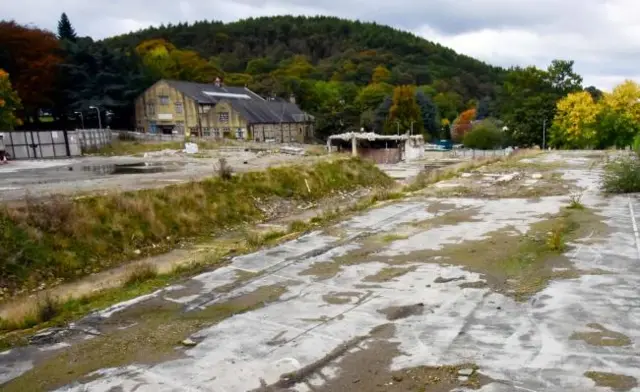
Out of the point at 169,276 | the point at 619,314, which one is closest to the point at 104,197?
the point at 169,276

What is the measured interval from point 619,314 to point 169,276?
24.2ft

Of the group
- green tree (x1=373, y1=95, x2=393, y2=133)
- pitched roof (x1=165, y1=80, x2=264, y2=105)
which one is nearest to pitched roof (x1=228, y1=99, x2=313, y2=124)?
pitched roof (x1=165, y1=80, x2=264, y2=105)

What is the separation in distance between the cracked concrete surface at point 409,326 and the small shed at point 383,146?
35.5m

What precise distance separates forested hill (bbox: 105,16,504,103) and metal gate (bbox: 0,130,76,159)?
71.9 meters

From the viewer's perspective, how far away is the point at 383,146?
162 feet

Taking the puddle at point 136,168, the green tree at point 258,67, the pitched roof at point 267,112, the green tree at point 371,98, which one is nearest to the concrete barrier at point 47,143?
the puddle at point 136,168

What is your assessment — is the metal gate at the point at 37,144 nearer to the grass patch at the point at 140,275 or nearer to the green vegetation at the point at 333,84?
the green vegetation at the point at 333,84

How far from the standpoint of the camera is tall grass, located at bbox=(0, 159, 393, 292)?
11.9 metres

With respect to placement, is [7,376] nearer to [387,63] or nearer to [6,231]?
[6,231]

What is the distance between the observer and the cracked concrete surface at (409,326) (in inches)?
221

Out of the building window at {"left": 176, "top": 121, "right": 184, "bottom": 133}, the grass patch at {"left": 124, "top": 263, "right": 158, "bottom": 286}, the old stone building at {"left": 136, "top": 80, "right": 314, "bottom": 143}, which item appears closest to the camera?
the grass patch at {"left": 124, "top": 263, "right": 158, "bottom": 286}

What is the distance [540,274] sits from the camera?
8.91 m

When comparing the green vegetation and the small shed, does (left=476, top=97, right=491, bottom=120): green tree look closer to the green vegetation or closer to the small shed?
the green vegetation

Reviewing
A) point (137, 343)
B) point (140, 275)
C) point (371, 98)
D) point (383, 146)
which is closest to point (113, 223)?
point (140, 275)
